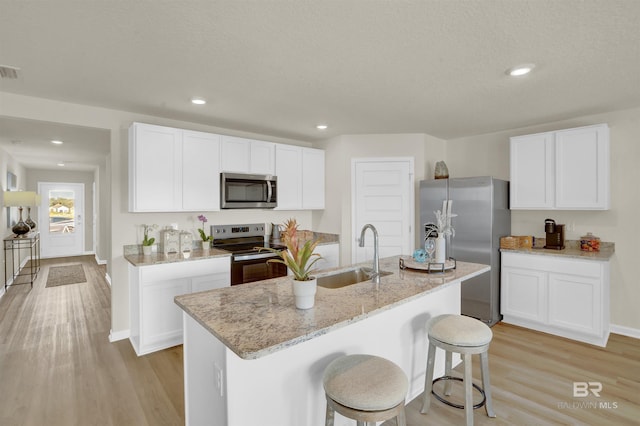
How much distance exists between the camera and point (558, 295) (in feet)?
11.5

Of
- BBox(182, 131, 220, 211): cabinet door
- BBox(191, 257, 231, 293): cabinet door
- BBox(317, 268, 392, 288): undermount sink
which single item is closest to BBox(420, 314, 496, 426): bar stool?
BBox(317, 268, 392, 288): undermount sink

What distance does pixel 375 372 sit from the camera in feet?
5.08

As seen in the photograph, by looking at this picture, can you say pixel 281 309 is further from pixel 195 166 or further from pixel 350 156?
pixel 350 156

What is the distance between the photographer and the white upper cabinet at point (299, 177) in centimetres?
440

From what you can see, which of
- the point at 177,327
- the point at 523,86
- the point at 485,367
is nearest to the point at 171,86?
the point at 177,327

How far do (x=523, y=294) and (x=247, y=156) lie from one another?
3.61 m

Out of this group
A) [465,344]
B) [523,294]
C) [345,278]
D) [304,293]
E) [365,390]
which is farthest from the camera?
[523,294]

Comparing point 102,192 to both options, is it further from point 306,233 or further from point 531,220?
point 531,220

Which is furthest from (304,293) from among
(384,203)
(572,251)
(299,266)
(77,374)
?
(572,251)

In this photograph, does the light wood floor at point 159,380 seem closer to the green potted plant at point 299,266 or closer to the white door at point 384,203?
the green potted plant at point 299,266

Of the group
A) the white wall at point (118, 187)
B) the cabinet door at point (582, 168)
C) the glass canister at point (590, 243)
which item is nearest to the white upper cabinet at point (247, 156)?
the white wall at point (118, 187)

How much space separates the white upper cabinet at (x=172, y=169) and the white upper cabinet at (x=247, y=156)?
0.11 meters

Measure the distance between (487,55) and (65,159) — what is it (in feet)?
24.8

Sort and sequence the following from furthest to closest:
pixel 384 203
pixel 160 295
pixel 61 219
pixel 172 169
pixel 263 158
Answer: pixel 61 219 < pixel 384 203 < pixel 263 158 < pixel 172 169 < pixel 160 295
